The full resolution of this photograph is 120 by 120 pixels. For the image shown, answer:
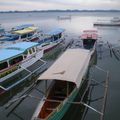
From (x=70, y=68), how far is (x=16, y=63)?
8593mm

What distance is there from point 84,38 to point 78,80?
23.6 meters

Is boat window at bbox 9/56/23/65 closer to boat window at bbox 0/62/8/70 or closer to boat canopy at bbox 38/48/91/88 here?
boat window at bbox 0/62/8/70

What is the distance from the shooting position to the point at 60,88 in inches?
821

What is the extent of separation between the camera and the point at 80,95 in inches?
917

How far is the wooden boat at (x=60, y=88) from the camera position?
57.3 feet

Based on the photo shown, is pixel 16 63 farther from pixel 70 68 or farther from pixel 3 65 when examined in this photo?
pixel 70 68

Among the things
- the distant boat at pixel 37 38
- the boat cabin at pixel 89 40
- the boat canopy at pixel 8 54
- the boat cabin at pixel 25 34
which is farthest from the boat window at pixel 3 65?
the boat cabin at pixel 25 34

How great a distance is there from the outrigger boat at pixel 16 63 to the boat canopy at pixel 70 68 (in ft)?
17.7

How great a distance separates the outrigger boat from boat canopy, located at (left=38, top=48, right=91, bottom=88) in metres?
5.39

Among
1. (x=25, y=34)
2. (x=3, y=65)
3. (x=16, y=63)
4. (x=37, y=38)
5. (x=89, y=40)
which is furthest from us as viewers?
(x=37, y=38)

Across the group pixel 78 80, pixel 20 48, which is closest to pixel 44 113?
pixel 78 80

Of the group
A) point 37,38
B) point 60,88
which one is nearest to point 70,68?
point 60,88

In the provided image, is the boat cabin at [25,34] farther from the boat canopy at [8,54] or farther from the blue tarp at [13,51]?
the boat canopy at [8,54]

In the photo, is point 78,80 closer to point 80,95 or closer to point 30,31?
point 80,95
